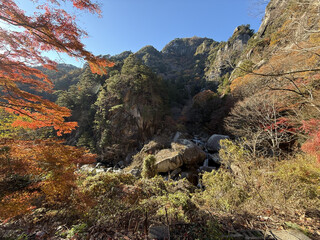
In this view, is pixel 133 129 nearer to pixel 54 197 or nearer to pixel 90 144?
pixel 90 144

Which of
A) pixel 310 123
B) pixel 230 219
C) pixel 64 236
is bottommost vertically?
pixel 230 219

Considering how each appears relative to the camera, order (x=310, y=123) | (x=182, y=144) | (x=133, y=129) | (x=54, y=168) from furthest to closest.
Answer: (x=133, y=129) < (x=182, y=144) < (x=310, y=123) < (x=54, y=168)

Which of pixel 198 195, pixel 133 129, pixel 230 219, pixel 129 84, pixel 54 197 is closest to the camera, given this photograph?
pixel 230 219

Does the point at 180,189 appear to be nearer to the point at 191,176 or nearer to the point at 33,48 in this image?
the point at 191,176

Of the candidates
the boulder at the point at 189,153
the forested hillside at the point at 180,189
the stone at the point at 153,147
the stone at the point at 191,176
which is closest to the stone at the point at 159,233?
the forested hillside at the point at 180,189

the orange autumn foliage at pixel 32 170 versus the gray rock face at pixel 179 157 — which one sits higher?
the orange autumn foliage at pixel 32 170

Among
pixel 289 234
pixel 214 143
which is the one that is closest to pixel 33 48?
pixel 289 234

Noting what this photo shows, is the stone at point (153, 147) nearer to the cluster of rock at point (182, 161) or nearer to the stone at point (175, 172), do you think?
the cluster of rock at point (182, 161)

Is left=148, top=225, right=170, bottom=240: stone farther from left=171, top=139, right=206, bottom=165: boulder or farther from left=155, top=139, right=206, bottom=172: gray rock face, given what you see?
left=171, top=139, right=206, bottom=165: boulder

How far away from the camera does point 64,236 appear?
216 cm

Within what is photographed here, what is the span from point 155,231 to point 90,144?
14.1 m

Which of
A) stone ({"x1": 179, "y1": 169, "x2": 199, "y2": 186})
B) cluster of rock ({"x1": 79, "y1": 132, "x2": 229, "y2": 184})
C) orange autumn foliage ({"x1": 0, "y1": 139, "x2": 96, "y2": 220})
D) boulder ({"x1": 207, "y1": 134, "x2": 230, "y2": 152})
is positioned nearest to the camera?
orange autumn foliage ({"x1": 0, "y1": 139, "x2": 96, "y2": 220})

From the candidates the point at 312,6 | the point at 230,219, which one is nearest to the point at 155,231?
the point at 230,219

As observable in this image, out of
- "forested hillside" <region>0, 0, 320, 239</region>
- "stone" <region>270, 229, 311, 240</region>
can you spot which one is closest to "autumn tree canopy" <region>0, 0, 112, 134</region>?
"forested hillside" <region>0, 0, 320, 239</region>
